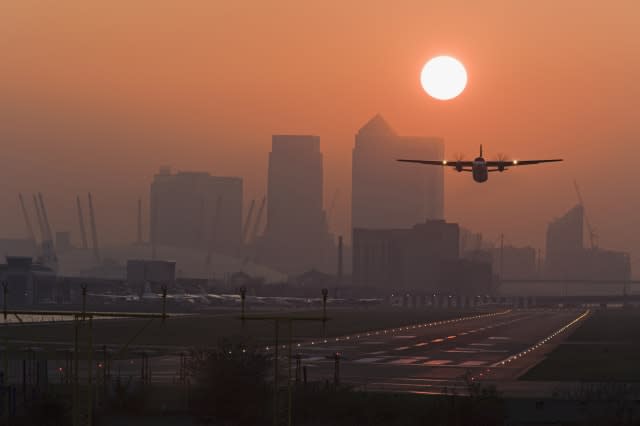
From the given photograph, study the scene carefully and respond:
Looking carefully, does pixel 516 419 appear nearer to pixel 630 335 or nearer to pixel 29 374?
pixel 29 374

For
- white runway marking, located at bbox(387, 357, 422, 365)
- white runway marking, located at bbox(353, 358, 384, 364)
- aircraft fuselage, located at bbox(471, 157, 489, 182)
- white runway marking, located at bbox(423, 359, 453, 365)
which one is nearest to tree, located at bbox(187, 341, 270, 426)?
white runway marking, located at bbox(353, 358, 384, 364)

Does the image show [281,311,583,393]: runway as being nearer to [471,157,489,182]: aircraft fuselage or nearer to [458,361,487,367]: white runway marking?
[458,361,487,367]: white runway marking

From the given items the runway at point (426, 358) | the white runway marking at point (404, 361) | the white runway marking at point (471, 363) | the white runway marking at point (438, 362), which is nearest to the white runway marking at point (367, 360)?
the runway at point (426, 358)

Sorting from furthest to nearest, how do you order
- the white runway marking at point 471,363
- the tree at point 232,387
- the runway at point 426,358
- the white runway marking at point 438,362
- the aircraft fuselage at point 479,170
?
1. the aircraft fuselage at point 479,170
2. the white runway marking at point 438,362
3. the white runway marking at point 471,363
4. the runway at point 426,358
5. the tree at point 232,387

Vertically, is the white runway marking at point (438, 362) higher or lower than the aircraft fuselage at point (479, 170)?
lower

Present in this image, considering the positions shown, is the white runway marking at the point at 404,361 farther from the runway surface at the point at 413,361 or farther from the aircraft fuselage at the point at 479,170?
the aircraft fuselage at the point at 479,170

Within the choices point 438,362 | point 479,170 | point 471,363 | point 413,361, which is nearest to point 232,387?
point 438,362

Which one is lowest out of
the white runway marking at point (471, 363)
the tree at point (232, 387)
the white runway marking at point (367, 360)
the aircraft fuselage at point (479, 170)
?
the white runway marking at point (471, 363)

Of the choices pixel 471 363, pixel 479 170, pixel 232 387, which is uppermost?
pixel 479 170

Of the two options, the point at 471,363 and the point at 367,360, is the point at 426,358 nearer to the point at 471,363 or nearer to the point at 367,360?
the point at 367,360

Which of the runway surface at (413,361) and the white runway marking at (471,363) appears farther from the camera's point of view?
the white runway marking at (471,363)

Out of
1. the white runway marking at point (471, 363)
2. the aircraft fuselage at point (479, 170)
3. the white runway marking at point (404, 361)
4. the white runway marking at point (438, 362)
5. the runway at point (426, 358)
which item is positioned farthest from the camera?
the aircraft fuselage at point (479, 170)

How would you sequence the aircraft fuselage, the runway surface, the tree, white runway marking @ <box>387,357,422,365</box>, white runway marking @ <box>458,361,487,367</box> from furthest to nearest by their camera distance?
the aircraft fuselage, white runway marking @ <box>387,357,422,365</box>, white runway marking @ <box>458,361,487,367</box>, the runway surface, the tree
